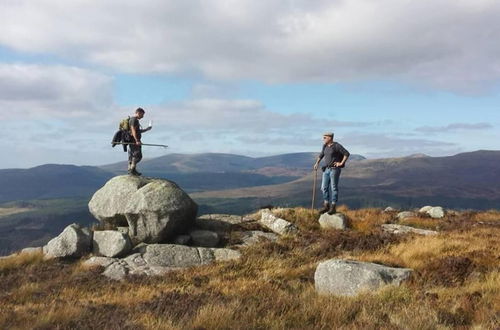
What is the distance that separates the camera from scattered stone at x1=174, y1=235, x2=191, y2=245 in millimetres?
19391

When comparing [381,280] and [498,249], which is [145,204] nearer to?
[381,280]

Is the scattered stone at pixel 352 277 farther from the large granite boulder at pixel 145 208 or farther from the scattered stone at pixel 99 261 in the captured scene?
the large granite boulder at pixel 145 208

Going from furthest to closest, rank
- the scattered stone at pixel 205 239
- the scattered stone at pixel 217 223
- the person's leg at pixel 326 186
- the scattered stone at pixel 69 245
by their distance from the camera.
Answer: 1. the scattered stone at pixel 217 223
2. the person's leg at pixel 326 186
3. the scattered stone at pixel 205 239
4. the scattered stone at pixel 69 245

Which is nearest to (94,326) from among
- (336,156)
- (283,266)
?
(283,266)

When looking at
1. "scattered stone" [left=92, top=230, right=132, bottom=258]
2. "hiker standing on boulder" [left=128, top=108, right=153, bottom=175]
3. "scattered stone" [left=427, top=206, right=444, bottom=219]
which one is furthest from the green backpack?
"scattered stone" [left=427, top=206, right=444, bottom=219]

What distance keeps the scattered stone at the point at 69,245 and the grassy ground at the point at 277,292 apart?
0.65 meters

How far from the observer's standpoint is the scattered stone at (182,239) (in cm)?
1939

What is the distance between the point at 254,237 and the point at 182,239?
126 inches

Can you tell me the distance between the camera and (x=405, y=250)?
15523mm

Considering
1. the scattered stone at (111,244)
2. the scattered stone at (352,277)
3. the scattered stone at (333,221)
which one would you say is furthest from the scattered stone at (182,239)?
the scattered stone at (352,277)

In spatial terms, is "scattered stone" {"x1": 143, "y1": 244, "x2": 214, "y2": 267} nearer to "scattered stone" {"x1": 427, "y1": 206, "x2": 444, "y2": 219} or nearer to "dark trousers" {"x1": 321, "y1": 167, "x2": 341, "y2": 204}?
"dark trousers" {"x1": 321, "y1": 167, "x2": 341, "y2": 204}

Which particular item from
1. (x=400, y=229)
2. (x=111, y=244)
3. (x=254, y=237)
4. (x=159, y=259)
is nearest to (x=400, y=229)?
(x=400, y=229)

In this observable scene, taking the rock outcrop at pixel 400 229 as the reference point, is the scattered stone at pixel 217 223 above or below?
above

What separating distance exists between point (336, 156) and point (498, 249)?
313 inches
